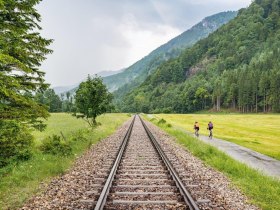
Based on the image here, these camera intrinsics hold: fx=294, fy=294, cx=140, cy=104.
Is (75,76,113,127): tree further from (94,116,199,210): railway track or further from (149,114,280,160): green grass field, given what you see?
(94,116,199,210): railway track

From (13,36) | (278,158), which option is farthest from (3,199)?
(278,158)

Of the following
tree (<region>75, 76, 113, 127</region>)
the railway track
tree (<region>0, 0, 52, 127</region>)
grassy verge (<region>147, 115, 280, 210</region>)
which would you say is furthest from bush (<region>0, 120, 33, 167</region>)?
tree (<region>75, 76, 113, 127</region>)

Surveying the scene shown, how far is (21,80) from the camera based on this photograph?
11859 millimetres

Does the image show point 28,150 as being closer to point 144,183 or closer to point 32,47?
point 32,47

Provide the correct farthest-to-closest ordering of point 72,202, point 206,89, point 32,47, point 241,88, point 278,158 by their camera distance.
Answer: point 206,89, point 241,88, point 278,158, point 32,47, point 72,202

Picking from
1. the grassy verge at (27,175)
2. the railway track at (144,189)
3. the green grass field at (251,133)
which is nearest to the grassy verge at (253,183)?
the railway track at (144,189)

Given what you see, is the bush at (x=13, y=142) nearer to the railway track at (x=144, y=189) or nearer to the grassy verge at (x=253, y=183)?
the railway track at (x=144, y=189)

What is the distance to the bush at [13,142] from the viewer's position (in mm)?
11414

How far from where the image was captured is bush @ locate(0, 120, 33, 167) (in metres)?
11.4

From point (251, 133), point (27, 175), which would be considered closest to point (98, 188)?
point (27, 175)

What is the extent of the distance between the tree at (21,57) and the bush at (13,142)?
322 millimetres

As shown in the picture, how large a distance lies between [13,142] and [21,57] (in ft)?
11.7

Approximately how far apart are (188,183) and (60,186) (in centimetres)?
467

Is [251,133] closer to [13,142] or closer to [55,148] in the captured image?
[55,148]
